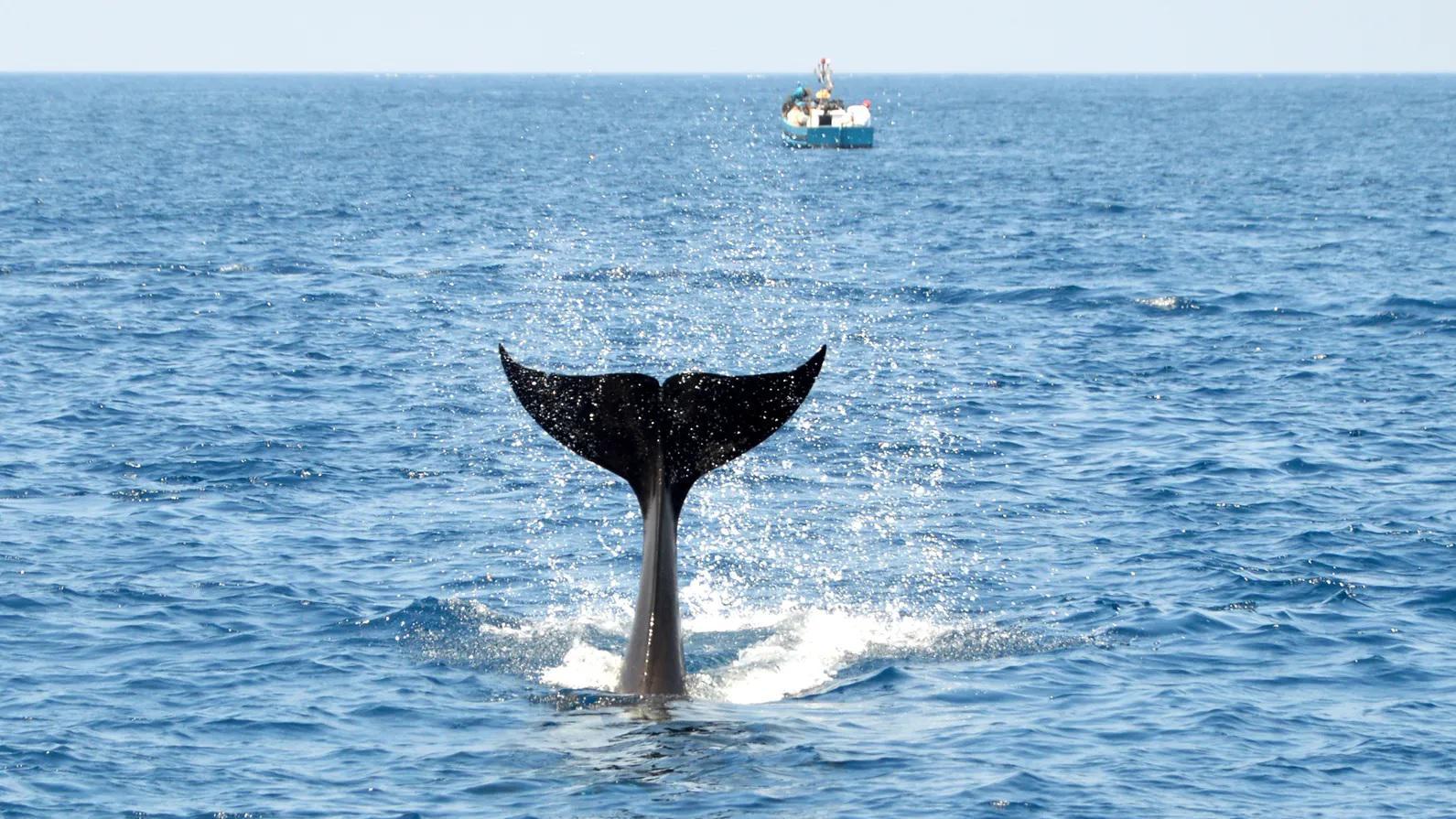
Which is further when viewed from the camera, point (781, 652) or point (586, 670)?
point (781, 652)

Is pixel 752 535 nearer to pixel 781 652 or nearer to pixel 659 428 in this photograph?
pixel 781 652

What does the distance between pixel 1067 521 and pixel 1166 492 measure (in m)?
2.01

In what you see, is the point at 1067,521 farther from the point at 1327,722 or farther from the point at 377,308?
the point at 377,308

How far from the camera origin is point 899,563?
21.8 meters

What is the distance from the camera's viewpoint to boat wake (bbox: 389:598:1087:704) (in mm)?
17125

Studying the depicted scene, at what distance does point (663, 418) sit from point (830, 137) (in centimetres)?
9464

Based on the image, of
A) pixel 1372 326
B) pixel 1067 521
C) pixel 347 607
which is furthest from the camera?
pixel 1372 326

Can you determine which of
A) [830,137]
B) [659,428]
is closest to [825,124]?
[830,137]

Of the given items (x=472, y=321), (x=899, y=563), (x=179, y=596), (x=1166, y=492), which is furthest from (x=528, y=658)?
(x=472, y=321)

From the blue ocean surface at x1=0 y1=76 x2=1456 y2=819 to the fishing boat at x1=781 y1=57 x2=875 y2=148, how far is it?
54545 mm

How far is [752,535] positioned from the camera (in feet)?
75.6

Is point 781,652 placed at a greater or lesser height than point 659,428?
lesser

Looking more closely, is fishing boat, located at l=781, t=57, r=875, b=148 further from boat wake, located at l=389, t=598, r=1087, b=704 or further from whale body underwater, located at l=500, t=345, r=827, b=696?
whale body underwater, located at l=500, t=345, r=827, b=696

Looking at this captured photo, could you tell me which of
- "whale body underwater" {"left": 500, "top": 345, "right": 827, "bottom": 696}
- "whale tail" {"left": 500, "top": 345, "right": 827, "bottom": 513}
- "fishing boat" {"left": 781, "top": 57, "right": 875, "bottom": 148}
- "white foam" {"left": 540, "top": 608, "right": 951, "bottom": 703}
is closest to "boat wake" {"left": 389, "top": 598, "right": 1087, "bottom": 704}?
"white foam" {"left": 540, "top": 608, "right": 951, "bottom": 703}
